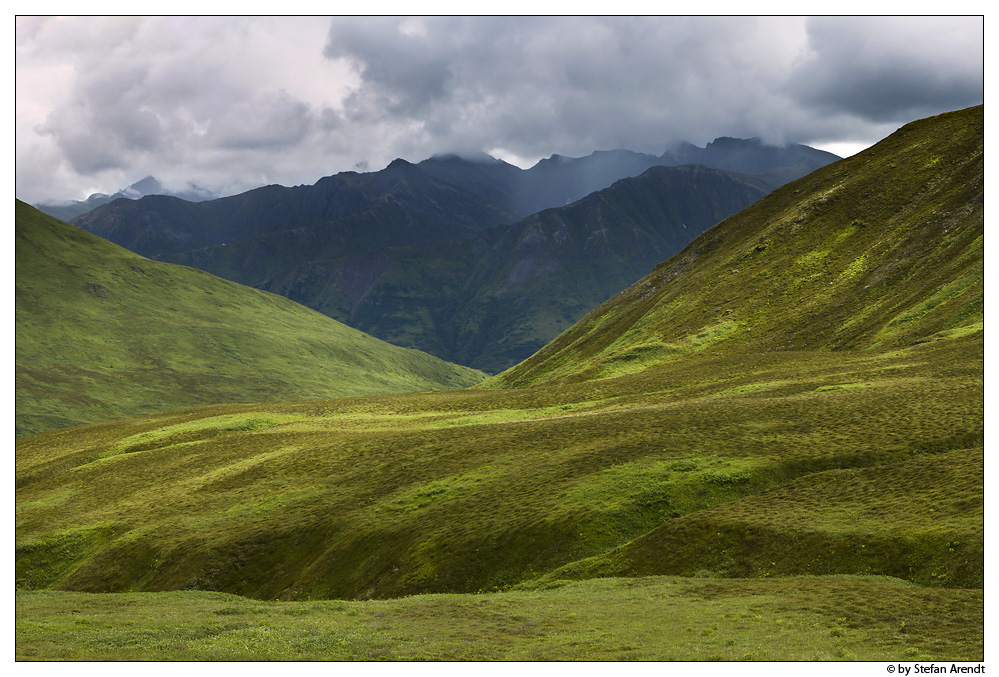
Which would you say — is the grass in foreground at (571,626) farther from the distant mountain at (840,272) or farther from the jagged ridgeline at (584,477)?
the distant mountain at (840,272)

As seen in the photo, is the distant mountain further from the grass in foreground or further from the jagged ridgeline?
the grass in foreground

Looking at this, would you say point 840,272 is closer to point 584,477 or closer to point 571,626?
point 584,477

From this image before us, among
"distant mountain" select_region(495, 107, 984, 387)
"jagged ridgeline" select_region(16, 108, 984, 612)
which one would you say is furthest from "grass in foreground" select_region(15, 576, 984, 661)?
"distant mountain" select_region(495, 107, 984, 387)

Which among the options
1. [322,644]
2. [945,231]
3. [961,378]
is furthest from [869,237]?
[322,644]

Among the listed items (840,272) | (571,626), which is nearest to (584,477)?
(571,626)

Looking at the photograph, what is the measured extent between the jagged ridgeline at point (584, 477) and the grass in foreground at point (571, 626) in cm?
283

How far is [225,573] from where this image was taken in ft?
194

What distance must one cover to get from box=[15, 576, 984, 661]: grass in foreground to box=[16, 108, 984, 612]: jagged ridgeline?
283cm

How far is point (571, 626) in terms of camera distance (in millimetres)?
33688

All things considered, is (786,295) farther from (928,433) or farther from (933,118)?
(928,433)

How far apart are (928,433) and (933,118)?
166479 millimetres

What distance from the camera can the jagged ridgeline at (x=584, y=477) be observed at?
4581 cm

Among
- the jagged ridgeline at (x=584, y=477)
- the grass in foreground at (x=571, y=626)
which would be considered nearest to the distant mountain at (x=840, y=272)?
the jagged ridgeline at (x=584, y=477)

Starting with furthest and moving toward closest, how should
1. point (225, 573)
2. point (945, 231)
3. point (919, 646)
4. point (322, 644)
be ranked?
point (945, 231)
point (225, 573)
point (322, 644)
point (919, 646)
